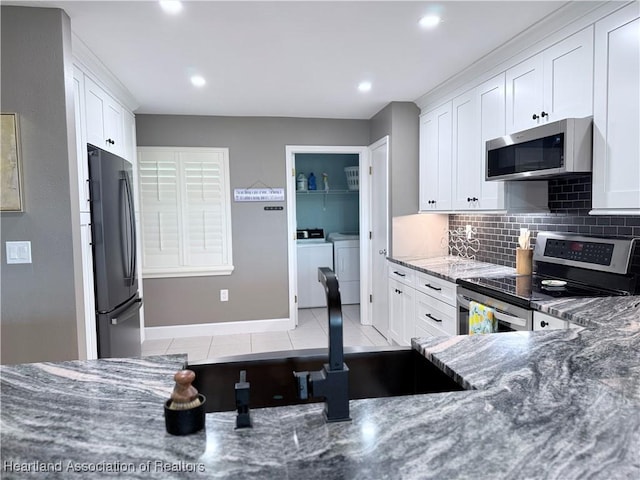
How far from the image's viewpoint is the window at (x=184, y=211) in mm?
4176

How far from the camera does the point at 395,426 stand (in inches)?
32.1

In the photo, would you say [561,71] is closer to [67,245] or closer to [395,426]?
[395,426]

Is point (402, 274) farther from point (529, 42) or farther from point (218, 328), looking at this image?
point (218, 328)

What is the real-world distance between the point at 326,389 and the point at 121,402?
0.51 metres

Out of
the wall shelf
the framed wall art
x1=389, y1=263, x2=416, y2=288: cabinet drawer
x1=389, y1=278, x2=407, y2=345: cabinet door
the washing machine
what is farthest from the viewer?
the wall shelf

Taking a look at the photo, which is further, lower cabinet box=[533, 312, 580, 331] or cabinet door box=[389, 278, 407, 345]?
cabinet door box=[389, 278, 407, 345]

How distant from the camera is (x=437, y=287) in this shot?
2.93 meters

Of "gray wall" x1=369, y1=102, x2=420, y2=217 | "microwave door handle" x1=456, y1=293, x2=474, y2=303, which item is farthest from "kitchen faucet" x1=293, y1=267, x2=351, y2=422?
"gray wall" x1=369, y1=102, x2=420, y2=217

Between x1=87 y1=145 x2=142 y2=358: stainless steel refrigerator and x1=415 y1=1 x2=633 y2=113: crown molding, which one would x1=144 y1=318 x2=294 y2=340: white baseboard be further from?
x1=415 y1=1 x2=633 y2=113: crown molding

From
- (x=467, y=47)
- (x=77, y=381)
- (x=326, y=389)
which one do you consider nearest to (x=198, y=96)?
(x=467, y=47)

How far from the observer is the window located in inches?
164

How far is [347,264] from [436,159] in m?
2.30

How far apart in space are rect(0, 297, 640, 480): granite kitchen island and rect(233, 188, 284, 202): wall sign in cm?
326

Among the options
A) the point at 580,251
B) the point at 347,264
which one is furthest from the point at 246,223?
the point at 580,251
